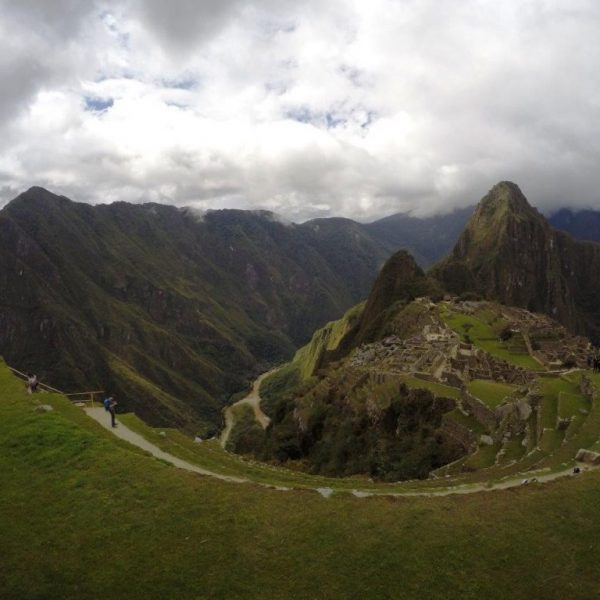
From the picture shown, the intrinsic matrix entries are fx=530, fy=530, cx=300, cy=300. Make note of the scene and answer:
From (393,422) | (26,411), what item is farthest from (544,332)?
(26,411)

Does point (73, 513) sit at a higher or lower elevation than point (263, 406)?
higher

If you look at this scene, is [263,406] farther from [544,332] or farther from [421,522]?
[421,522]

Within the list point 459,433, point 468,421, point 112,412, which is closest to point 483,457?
point 459,433

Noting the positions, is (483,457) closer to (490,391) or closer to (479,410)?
(479,410)

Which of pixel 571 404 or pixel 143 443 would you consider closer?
pixel 143 443

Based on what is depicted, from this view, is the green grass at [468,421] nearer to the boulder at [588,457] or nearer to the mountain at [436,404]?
the mountain at [436,404]

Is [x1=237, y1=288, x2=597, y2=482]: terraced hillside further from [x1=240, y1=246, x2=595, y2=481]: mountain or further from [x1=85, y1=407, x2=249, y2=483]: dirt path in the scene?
[x1=85, y1=407, x2=249, y2=483]: dirt path

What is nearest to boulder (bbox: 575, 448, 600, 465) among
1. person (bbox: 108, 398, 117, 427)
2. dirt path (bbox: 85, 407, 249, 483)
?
dirt path (bbox: 85, 407, 249, 483)

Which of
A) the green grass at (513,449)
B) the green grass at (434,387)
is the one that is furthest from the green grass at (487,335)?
the green grass at (513,449)
